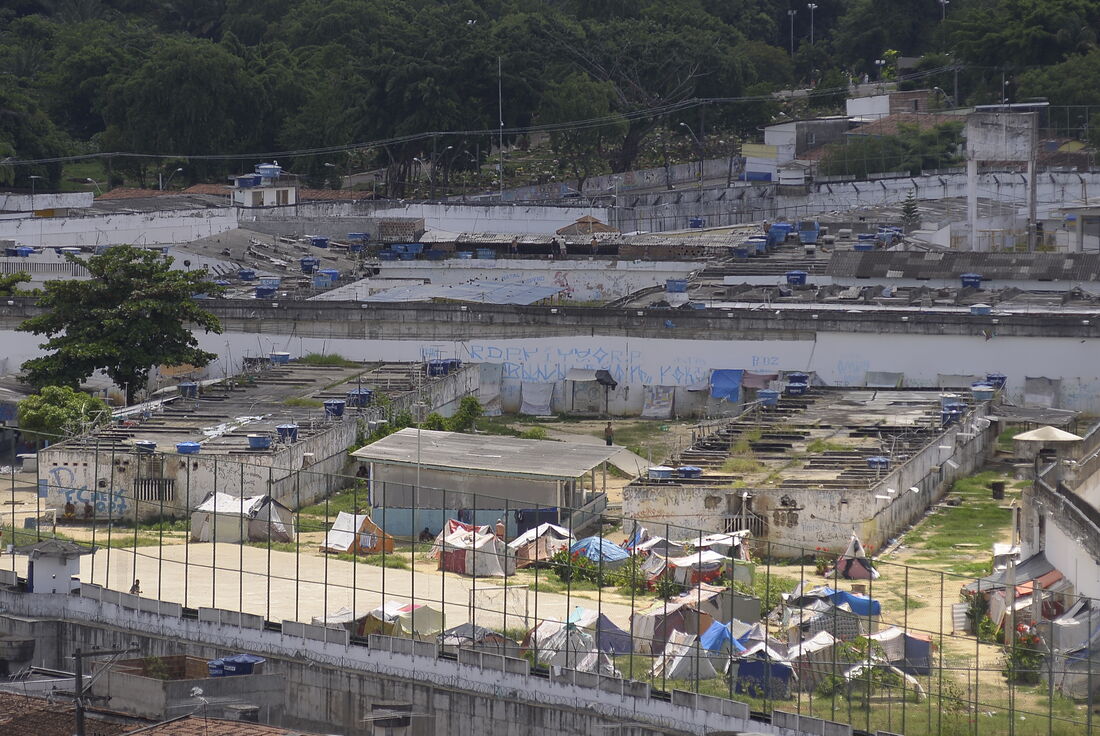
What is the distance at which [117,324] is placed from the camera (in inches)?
2029

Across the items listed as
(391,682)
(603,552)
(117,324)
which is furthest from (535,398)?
(391,682)

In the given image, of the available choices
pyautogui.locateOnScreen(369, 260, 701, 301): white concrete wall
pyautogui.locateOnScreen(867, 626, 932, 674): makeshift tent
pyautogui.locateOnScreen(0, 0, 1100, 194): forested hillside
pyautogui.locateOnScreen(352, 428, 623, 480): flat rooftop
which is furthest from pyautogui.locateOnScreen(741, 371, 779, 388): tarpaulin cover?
pyautogui.locateOnScreen(0, 0, 1100, 194): forested hillside

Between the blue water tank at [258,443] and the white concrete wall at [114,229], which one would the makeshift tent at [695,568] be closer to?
the blue water tank at [258,443]

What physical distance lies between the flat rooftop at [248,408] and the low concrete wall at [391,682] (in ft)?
28.1

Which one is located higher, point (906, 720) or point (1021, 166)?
point (1021, 166)

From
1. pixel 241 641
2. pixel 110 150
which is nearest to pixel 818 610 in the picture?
pixel 241 641

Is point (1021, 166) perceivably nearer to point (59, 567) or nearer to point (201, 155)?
point (201, 155)

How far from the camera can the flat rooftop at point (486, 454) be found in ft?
141

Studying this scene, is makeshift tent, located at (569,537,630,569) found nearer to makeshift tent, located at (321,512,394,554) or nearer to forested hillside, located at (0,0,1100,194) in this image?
makeshift tent, located at (321,512,394,554)

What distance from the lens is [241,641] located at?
1379 inches

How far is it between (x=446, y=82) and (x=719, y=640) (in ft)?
202

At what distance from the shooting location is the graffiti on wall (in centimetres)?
4375

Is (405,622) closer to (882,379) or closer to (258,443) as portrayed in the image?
(258,443)

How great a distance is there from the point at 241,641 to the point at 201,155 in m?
61.4
